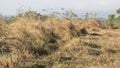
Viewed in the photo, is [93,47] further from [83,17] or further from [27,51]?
[83,17]

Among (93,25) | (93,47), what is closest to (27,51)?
(93,47)

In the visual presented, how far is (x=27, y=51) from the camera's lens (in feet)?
30.7

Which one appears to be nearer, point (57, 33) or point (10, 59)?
point (10, 59)

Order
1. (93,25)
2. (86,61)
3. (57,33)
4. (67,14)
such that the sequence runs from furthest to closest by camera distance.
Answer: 1. (93,25)
2. (67,14)
3. (57,33)
4. (86,61)

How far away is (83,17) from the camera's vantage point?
74.9ft

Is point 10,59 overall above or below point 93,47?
above

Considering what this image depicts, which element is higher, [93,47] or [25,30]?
[25,30]

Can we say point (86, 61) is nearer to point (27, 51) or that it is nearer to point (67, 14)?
point (27, 51)

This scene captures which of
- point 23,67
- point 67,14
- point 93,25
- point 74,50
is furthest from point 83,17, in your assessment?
point 23,67

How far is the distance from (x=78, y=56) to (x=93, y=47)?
6.59 feet

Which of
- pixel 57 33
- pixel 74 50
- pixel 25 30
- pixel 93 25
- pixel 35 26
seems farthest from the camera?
pixel 93 25

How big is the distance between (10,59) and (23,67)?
0.68 m

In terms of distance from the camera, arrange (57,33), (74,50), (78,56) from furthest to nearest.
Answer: (57,33), (74,50), (78,56)

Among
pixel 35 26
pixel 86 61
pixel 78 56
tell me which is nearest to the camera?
pixel 86 61
